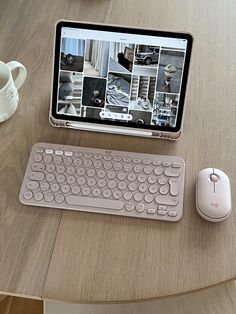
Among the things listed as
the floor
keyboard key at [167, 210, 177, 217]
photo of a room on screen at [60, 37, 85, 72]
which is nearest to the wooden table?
keyboard key at [167, 210, 177, 217]

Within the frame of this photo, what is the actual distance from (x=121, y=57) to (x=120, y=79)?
0.04 meters

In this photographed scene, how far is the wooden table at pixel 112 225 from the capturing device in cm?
72

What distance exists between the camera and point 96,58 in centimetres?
85

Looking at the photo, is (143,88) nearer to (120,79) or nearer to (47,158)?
(120,79)

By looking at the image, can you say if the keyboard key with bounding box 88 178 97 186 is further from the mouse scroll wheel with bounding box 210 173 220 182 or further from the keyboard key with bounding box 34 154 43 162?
the mouse scroll wheel with bounding box 210 173 220 182

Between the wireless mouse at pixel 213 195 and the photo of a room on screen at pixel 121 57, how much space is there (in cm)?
23

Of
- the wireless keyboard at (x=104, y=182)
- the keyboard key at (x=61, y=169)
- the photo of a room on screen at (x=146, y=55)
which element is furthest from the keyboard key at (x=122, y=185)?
the photo of a room on screen at (x=146, y=55)

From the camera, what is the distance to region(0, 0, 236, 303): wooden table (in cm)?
72

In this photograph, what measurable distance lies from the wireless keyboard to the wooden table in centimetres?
2

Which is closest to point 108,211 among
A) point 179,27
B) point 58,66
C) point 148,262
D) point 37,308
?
point 148,262

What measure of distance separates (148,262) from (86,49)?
382 mm

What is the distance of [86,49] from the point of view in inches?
33.5

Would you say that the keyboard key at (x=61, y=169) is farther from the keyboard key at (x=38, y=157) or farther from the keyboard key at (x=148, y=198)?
the keyboard key at (x=148, y=198)

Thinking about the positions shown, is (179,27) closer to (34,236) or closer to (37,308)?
(34,236)
